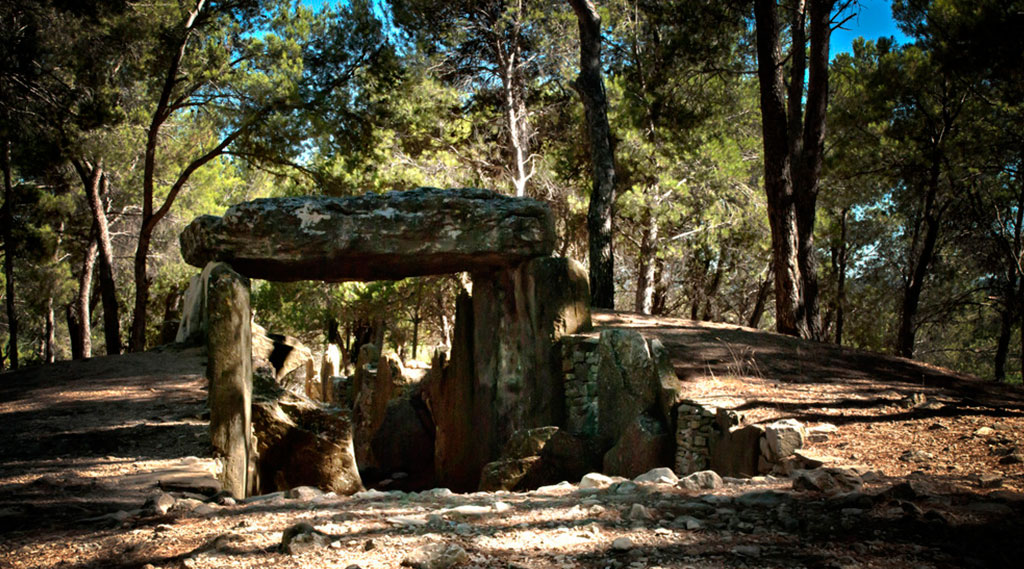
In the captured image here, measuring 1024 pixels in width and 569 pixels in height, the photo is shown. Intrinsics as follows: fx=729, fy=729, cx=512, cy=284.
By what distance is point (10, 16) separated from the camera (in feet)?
35.0

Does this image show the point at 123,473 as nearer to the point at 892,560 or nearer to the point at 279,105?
the point at 892,560

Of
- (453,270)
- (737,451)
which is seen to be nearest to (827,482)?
(737,451)

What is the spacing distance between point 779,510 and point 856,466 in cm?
145

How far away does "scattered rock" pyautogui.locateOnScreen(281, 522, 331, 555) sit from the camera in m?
3.09

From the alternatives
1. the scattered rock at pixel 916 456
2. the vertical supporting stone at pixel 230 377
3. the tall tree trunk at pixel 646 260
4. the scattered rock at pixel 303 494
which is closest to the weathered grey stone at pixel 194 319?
the vertical supporting stone at pixel 230 377

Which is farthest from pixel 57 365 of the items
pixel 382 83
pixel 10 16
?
pixel 382 83

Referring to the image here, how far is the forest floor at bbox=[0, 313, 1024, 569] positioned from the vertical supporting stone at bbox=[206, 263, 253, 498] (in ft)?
1.12

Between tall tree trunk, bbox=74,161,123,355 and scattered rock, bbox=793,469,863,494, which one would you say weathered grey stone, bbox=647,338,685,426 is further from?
tall tree trunk, bbox=74,161,123,355

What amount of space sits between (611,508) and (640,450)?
2591mm

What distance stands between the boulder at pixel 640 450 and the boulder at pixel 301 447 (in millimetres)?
2495

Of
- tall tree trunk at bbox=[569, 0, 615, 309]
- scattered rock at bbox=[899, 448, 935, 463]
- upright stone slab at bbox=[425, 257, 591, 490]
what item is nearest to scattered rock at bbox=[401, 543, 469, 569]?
scattered rock at bbox=[899, 448, 935, 463]

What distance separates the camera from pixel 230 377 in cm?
612

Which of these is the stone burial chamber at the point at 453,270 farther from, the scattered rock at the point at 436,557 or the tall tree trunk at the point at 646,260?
the tall tree trunk at the point at 646,260

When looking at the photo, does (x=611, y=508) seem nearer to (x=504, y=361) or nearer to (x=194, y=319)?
(x=504, y=361)
